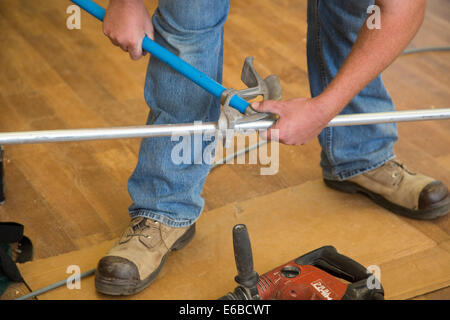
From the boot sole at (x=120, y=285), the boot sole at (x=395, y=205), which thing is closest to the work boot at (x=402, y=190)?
the boot sole at (x=395, y=205)

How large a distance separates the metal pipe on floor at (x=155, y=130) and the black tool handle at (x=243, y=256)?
0.59 feet

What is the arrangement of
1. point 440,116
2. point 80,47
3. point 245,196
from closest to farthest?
point 440,116 → point 245,196 → point 80,47

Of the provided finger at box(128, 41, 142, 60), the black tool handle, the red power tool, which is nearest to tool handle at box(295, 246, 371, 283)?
the red power tool

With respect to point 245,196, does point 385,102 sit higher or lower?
higher

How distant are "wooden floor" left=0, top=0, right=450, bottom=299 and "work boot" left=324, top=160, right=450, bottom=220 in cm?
4

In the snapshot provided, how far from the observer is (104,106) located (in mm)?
1833

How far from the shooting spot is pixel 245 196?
1499 millimetres

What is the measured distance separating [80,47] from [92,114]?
49cm

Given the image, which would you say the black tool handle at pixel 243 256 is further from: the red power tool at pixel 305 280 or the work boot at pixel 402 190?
the work boot at pixel 402 190

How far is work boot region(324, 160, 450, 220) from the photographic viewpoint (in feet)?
4.61

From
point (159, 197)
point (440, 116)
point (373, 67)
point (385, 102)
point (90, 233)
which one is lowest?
point (90, 233)

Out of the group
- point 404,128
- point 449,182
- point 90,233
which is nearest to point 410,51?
point 404,128

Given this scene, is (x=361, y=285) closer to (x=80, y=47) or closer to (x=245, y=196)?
(x=245, y=196)

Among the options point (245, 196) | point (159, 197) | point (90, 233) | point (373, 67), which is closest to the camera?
point (373, 67)
